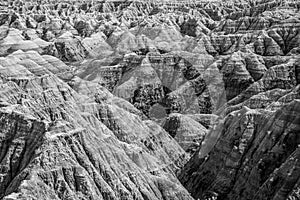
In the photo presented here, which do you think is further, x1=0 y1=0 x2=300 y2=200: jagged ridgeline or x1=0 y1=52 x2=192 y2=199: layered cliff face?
x1=0 y1=0 x2=300 y2=200: jagged ridgeline

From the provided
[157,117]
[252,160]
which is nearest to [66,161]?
[252,160]

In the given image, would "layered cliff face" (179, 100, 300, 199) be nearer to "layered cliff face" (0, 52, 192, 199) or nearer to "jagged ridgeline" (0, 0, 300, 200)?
"jagged ridgeline" (0, 0, 300, 200)

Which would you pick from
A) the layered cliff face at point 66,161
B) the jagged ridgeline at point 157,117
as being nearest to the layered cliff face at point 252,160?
the jagged ridgeline at point 157,117

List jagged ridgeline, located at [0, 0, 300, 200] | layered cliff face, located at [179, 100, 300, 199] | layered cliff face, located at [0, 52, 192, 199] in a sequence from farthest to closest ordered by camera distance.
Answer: layered cliff face, located at [179, 100, 300, 199] → jagged ridgeline, located at [0, 0, 300, 200] → layered cliff face, located at [0, 52, 192, 199]

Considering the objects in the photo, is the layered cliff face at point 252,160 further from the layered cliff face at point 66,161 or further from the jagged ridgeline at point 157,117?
the layered cliff face at point 66,161

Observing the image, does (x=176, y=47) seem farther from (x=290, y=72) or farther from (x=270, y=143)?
(x=270, y=143)

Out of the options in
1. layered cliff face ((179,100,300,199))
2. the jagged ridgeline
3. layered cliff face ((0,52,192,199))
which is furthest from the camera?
layered cliff face ((179,100,300,199))

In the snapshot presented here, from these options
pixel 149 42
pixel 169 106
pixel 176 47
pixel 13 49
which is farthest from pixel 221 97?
pixel 13 49

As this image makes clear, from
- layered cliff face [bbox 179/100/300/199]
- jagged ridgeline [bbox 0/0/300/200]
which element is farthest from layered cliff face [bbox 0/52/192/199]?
layered cliff face [bbox 179/100/300/199]
